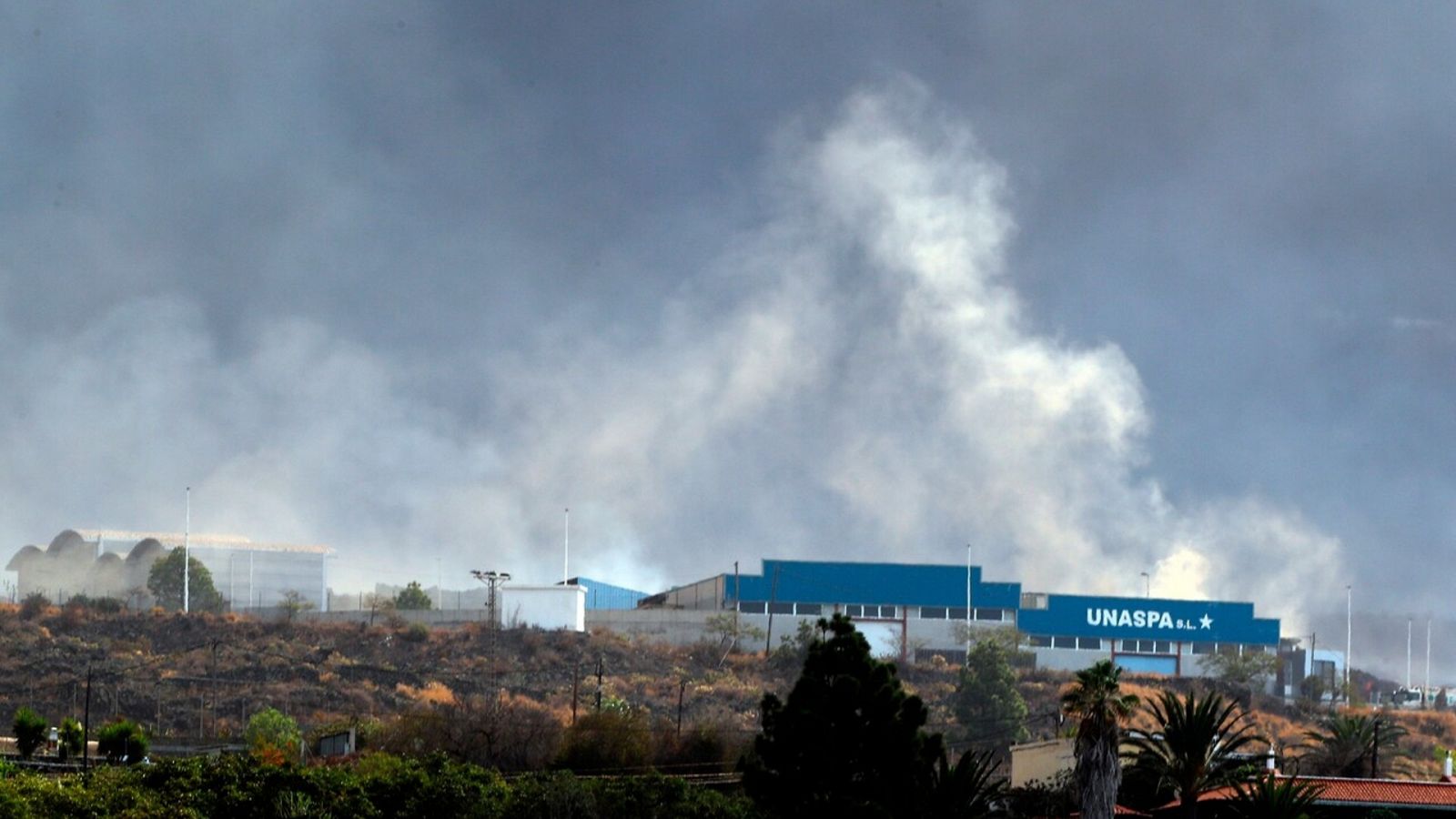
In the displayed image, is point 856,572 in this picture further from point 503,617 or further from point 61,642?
point 61,642

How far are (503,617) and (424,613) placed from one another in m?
9.98

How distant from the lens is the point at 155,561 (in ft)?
577

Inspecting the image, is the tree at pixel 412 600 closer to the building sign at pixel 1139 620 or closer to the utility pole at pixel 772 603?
the utility pole at pixel 772 603

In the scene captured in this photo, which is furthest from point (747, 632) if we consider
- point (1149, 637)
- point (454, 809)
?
point (454, 809)

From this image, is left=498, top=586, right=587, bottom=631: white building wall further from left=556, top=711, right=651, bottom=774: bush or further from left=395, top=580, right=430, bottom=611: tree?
left=556, top=711, right=651, bottom=774: bush

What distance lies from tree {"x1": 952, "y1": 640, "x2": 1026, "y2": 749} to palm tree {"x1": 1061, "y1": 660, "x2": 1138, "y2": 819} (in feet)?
230

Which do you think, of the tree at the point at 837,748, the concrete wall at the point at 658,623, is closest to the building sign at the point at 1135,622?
the concrete wall at the point at 658,623

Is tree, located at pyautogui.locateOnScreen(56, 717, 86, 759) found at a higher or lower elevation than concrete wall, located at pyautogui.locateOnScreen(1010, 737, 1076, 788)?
lower

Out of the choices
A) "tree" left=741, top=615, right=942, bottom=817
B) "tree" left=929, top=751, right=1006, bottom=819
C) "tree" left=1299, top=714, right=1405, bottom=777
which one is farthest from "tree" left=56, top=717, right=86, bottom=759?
"tree" left=1299, top=714, right=1405, bottom=777

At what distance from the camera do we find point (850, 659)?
156ft

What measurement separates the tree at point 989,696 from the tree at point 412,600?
2531 inches

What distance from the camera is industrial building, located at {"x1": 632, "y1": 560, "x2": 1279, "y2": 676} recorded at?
160 meters

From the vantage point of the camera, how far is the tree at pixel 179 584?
16762 cm

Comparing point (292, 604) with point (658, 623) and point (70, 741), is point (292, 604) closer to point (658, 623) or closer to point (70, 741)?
point (658, 623)
